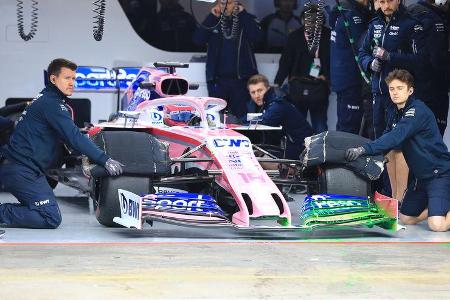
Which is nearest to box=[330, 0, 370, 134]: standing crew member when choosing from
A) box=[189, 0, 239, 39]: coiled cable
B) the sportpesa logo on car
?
box=[189, 0, 239, 39]: coiled cable

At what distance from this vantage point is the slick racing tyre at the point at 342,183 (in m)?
10.2

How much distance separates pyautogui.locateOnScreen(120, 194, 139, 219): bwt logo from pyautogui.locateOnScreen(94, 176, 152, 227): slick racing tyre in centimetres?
12

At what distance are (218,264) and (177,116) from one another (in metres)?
3.44

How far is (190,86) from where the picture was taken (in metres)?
12.6

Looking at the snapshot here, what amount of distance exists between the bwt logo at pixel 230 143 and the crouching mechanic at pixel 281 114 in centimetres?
261

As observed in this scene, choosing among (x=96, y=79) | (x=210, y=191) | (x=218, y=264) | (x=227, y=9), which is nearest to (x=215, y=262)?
(x=218, y=264)

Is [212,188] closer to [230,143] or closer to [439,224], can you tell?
[230,143]

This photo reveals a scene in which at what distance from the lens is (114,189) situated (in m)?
9.80

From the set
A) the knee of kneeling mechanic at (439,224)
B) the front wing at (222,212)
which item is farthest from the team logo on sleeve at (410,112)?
the knee of kneeling mechanic at (439,224)

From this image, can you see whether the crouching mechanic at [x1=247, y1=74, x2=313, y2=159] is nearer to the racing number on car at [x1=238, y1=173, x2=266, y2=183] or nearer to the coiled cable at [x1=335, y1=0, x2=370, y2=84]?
the coiled cable at [x1=335, y1=0, x2=370, y2=84]

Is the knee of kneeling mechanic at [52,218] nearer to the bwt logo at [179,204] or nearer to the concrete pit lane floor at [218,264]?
the concrete pit lane floor at [218,264]

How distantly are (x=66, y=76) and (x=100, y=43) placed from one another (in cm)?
406

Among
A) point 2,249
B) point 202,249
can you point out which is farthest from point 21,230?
point 202,249

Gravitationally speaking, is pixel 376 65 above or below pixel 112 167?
above
